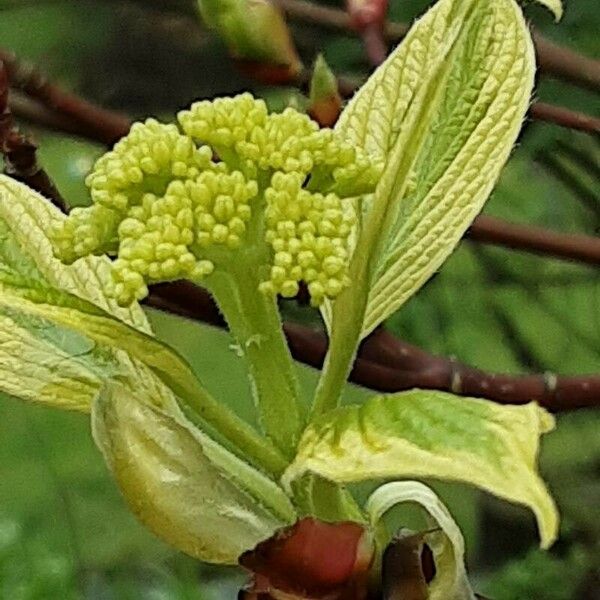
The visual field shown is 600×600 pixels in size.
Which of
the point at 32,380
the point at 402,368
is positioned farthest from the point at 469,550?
the point at 32,380

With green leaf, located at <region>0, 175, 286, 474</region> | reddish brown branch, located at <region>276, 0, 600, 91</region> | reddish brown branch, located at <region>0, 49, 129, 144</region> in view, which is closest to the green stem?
green leaf, located at <region>0, 175, 286, 474</region>

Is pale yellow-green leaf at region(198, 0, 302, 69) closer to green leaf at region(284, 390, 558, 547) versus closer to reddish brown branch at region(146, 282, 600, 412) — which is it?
reddish brown branch at region(146, 282, 600, 412)

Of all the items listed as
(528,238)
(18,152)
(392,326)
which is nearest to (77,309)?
(18,152)

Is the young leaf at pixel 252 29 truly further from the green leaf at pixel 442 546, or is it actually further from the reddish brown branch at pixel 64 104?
the green leaf at pixel 442 546

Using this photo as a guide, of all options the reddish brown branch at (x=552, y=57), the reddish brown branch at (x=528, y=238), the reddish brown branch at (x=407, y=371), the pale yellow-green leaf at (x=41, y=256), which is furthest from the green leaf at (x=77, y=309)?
the reddish brown branch at (x=552, y=57)

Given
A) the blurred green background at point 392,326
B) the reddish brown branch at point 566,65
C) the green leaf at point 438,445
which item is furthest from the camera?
the blurred green background at point 392,326

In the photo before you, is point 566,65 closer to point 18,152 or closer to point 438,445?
point 18,152
